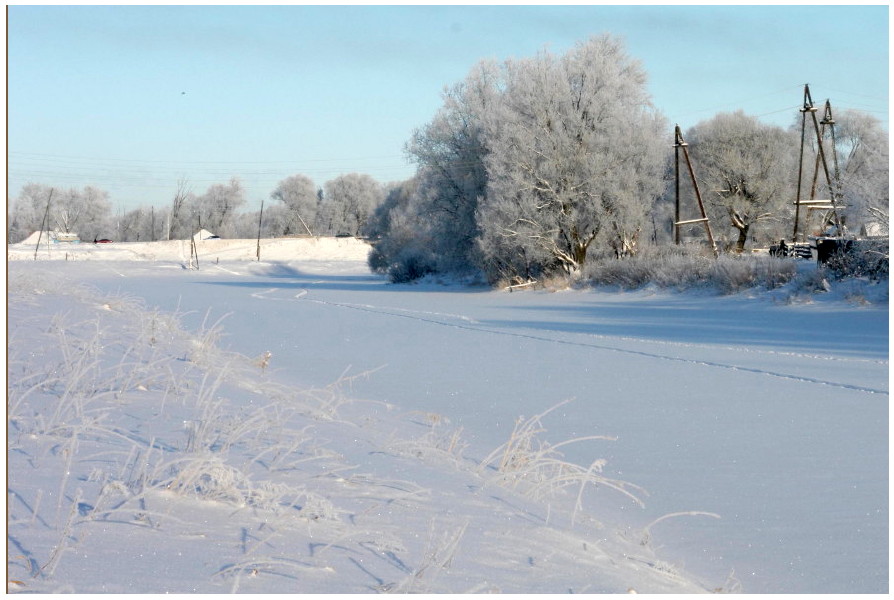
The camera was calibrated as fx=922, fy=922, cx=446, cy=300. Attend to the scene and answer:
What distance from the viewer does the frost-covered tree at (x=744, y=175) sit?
47.3 metres

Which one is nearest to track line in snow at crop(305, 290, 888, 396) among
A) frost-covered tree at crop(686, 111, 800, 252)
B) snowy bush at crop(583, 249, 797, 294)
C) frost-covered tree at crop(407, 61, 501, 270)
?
snowy bush at crop(583, 249, 797, 294)

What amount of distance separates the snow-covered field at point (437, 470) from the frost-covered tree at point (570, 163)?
1875 centimetres

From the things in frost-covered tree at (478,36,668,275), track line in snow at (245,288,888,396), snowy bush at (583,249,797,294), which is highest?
frost-covered tree at (478,36,668,275)

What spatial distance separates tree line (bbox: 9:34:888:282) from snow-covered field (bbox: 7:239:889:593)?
15164 millimetres

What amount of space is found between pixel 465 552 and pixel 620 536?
1.30 m

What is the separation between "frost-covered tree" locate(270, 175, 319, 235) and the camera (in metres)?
107

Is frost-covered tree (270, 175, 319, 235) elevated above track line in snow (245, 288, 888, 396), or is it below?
above

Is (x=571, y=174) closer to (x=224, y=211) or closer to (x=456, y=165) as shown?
(x=456, y=165)

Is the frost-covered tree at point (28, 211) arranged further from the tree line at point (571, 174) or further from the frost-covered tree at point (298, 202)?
the tree line at point (571, 174)

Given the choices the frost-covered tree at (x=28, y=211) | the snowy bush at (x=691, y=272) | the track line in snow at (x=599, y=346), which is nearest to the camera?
the track line in snow at (x=599, y=346)

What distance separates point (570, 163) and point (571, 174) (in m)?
0.37

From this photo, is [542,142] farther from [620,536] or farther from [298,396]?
[620,536]

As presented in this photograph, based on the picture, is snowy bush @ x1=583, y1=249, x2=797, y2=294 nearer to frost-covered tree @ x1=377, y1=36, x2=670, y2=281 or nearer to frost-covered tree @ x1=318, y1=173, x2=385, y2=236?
frost-covered tree @ x1=377, y1=36, x2=670, y2=281

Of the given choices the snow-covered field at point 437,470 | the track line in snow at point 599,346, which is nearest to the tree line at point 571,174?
the track line in snow at point 599,346
